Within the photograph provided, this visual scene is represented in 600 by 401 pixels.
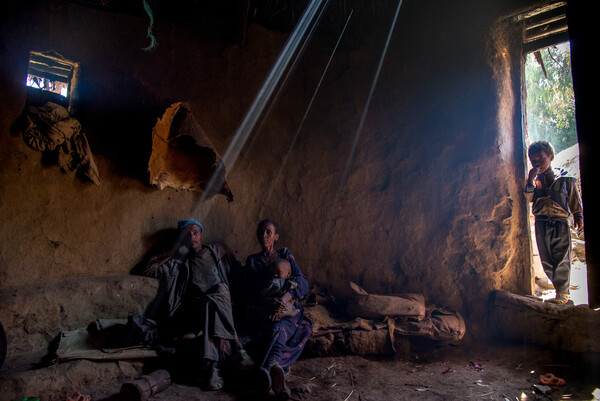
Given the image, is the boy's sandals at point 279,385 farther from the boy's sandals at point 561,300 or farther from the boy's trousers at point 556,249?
the boy's trousers at point 556,249

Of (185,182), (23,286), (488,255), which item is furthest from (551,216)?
(23,286)

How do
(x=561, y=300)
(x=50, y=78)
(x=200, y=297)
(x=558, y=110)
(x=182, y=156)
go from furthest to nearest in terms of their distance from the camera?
(x=558, y=110) → (x=182, y=156) → (x=50, y=78) → (x=561, y=300) → (x=200, y=297)

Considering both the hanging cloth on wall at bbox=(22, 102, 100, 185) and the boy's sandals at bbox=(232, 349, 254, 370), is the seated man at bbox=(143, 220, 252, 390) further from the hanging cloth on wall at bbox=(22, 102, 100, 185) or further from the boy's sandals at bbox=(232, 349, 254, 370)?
the hanging cloth on wall at bbox=(22, 102, 100, 185)

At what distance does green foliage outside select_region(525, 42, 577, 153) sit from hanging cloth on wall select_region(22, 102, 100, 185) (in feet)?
26.4

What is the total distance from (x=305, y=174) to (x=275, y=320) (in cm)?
223

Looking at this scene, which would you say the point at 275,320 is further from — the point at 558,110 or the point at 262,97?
the point at 558,110

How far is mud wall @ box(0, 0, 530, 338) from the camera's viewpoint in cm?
381

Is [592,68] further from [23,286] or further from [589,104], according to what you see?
[23,286]

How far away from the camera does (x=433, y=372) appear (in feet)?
11.3

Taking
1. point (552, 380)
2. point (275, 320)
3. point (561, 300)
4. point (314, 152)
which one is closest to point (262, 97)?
point (314, 152)

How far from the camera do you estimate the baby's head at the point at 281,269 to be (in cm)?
382

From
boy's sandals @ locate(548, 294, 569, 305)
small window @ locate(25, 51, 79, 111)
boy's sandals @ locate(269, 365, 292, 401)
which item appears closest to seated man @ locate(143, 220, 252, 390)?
boy's sandals @ locate(269, 365, 292, 401)

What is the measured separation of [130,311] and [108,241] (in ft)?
2.99

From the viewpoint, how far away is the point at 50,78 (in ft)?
12.9
